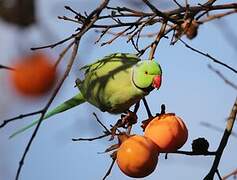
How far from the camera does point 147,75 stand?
1398mm

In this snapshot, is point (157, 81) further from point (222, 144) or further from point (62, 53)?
point (62, 53)

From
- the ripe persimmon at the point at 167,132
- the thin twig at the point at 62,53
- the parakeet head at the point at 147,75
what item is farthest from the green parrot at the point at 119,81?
the thin twig at the point at 62,53

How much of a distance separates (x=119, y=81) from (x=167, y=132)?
222 millimetres

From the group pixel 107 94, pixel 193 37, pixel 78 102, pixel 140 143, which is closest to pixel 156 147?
pixel 140 143

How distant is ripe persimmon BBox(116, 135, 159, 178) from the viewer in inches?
49.0

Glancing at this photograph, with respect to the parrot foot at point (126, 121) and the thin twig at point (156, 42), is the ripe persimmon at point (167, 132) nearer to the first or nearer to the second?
the parrot foot at point (126, 121)

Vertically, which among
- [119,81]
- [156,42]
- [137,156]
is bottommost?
[137,156]

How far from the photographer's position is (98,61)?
56.5 inches

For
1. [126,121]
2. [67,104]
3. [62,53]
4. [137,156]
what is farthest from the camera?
[67,104]

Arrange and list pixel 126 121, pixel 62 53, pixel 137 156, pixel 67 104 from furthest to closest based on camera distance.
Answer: pixel 67 104, pixel 126 121, pixel 137 156, pixel 62 53

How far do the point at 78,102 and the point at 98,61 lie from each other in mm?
157

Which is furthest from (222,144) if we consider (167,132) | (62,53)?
(62,53)

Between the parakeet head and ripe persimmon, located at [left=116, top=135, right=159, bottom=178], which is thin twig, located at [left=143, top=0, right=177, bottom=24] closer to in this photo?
the parakeet head

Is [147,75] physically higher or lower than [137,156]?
higher
